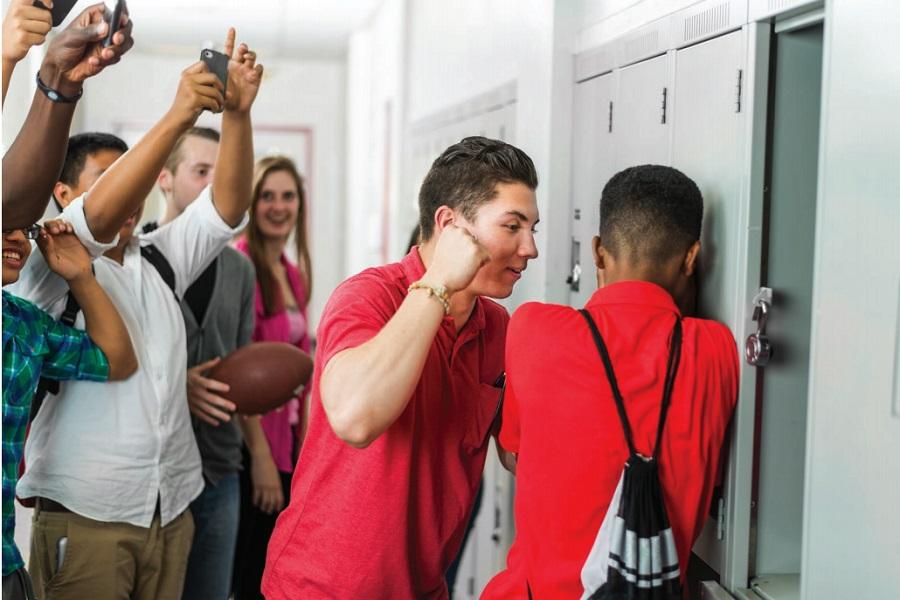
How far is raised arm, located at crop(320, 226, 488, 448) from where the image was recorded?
145 centimetres

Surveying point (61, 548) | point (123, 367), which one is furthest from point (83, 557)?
point (123, 367)

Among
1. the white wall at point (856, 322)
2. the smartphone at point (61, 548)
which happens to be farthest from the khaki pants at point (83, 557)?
the white wall at point (856, 322)

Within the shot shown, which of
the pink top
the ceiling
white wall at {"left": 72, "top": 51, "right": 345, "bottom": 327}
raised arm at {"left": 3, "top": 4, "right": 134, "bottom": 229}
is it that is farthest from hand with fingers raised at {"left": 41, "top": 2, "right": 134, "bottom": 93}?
white wall at {"left": 72, "top": 51, "right": 345, "bottom": 327}

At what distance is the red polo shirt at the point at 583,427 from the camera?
5.35 feet

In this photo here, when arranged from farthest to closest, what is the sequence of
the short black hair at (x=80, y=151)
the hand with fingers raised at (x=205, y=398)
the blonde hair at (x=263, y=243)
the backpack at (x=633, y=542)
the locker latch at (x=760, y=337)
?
the blonde hair at (x=263, y=243)
the hand with fingers raised at (x=205, y=398)
the short black hair at (x=80, y=151)
the locker latch at (x=760, y=337)
the backpack at (x=633, y=542)

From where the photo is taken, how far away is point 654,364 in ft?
5.43

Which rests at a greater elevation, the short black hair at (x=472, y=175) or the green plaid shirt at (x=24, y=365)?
the short black hair at (x=472, y=175)

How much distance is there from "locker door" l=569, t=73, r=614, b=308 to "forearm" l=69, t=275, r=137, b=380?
119 centimetres

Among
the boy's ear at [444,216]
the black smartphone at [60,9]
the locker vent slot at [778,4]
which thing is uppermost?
the locker vent slot at [778,4]

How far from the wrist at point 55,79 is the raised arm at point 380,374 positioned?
728mm

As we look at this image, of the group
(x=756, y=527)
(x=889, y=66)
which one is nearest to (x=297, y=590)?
(x=756, y=527)

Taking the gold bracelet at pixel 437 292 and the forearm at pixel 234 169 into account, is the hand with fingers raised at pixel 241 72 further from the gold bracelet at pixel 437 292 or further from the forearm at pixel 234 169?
the gold bracelet at pixel 437 292

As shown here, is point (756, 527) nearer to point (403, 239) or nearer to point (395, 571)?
point (395, 571)

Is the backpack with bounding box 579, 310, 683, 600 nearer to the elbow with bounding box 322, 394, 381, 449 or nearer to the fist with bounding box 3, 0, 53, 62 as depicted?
the elbow with bounding box 322, 394, 381, 449
